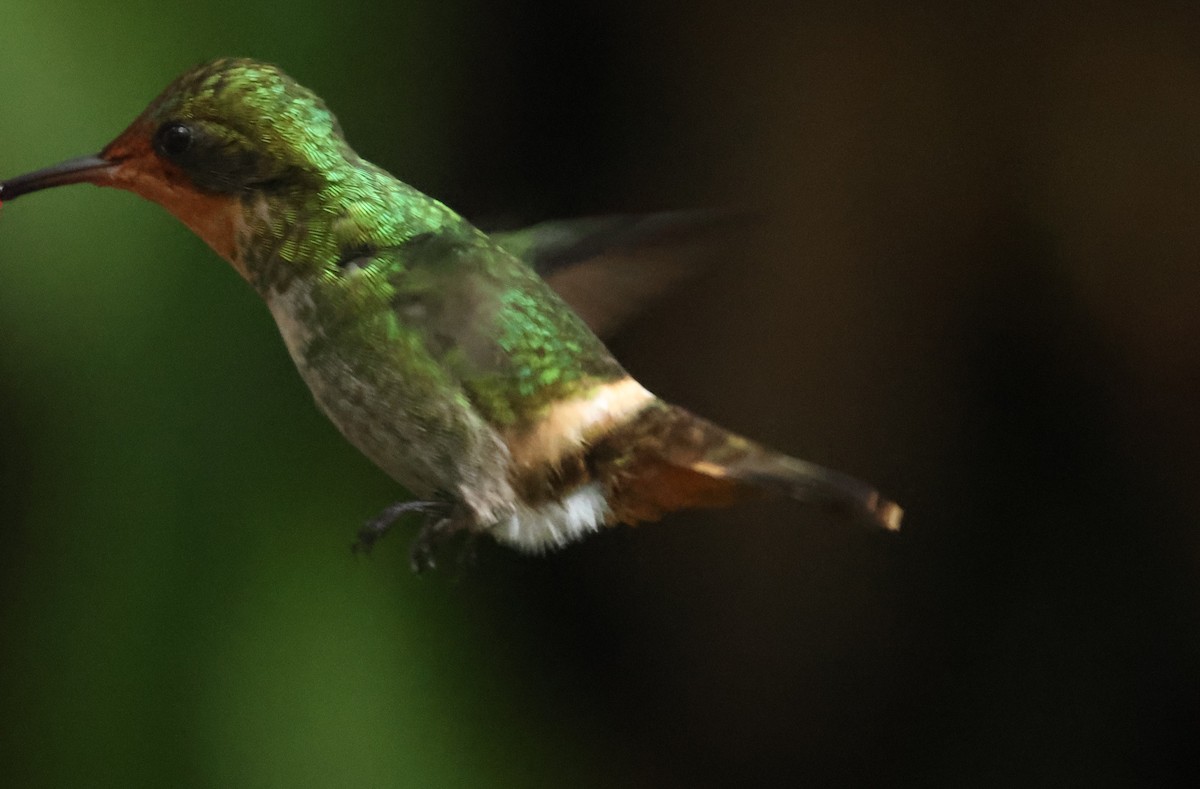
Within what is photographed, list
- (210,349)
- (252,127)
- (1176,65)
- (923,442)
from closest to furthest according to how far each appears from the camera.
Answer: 1. (252,127)
2. (210,349)
3. (1176,65)
4. (923,442)

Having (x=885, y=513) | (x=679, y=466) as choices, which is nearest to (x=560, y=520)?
(x=679, y=466)

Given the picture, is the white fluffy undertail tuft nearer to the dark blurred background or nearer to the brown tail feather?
the brown tail feather

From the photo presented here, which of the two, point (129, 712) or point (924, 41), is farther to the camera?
point (924, 41)

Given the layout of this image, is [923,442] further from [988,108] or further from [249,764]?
[249,764]

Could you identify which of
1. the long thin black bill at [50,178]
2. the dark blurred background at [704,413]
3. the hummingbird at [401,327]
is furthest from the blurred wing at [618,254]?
the dark blurred background at [704,413]

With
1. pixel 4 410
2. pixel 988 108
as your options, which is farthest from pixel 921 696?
pixel 4 410

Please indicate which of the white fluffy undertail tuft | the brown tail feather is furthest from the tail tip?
the white fluffy undertail tuft

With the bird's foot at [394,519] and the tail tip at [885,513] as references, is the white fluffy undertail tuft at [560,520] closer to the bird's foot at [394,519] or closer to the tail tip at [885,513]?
the bird's foot at [394,519]
